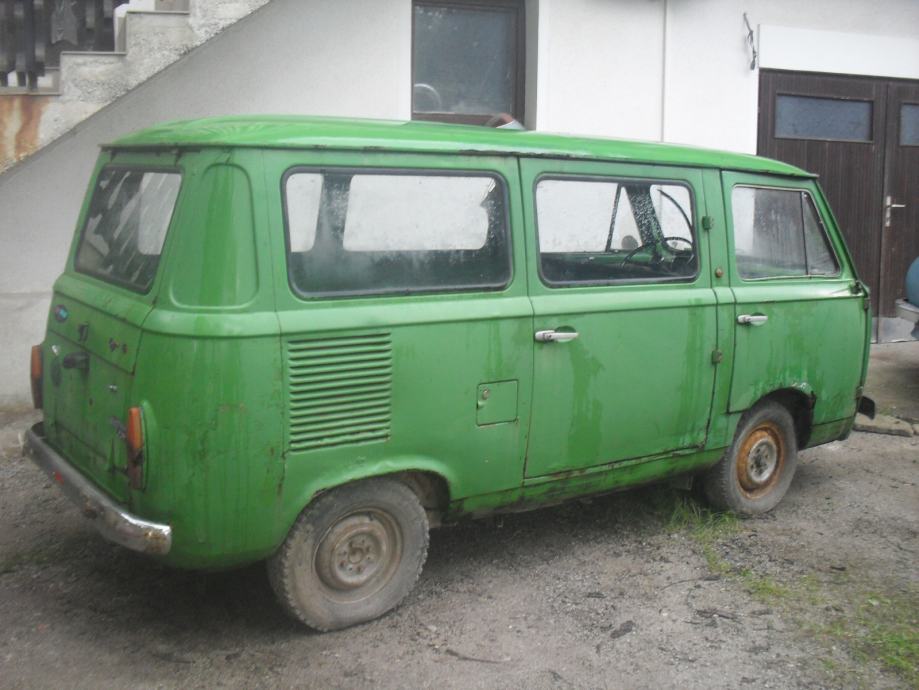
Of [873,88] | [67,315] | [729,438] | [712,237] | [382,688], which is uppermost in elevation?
[873,88]

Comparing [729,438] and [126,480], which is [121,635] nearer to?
[126,480]

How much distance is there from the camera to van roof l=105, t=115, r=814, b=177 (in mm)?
3842

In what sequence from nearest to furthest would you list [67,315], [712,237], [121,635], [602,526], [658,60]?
[121,635]
[67,315]
[712,237]
[602,526]
[658,60]

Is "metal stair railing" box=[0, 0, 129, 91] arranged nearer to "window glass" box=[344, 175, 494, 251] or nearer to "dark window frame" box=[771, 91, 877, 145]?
"window glass" box=[344, 175, 494, 251]

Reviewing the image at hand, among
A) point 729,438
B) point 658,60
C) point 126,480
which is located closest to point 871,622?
point 729,438

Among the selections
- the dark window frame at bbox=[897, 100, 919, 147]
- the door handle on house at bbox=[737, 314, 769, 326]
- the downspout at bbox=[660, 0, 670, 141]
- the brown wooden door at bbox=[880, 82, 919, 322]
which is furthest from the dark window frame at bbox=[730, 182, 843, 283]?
the dark window frame at bbox=[897, 100, 919, 147]

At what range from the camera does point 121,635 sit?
4184 millimetres

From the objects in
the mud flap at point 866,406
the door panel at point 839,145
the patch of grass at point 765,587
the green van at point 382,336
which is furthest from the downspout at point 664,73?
the patch of grass at point 765,587

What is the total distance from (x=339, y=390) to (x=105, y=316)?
975mm

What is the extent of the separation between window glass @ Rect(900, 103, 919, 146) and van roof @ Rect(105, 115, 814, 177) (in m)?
6.00

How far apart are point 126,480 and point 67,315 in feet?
3.35

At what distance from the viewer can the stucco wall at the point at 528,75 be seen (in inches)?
288

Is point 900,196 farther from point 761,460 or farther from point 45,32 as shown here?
point 45,32

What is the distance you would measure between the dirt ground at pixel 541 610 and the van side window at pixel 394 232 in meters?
1.40
